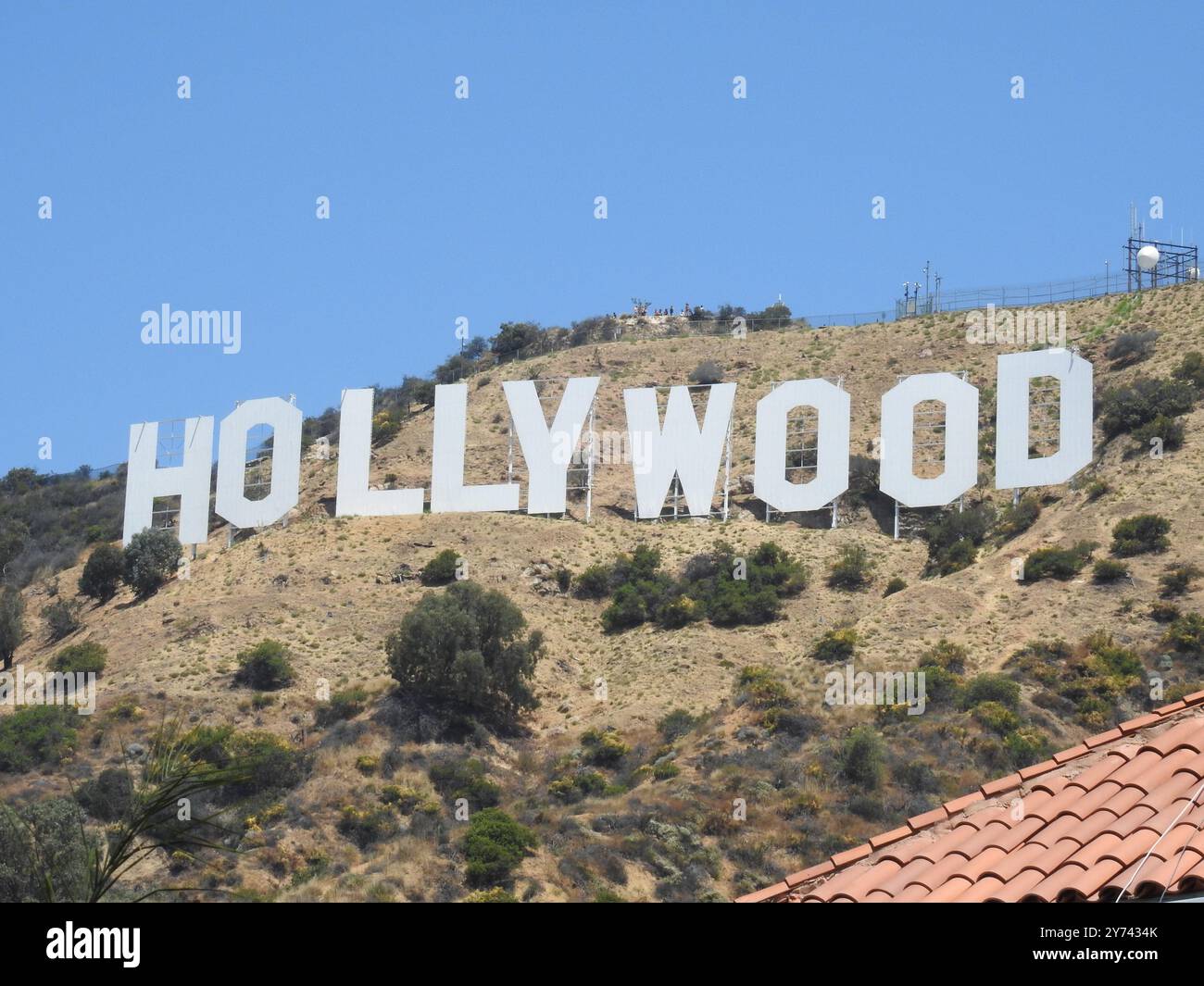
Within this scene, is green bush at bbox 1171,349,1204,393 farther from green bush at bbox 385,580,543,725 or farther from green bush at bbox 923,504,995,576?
green bush at bbox 385,580,543,725

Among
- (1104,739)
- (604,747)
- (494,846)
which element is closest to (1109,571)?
(604,747)

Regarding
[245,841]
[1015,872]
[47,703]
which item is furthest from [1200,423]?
[1015,872]

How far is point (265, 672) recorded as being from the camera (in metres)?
46.9

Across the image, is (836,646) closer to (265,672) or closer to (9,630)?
(265,672)

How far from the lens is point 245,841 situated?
36.2 metres

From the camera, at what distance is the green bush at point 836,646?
146ft

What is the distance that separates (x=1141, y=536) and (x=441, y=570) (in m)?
21.6

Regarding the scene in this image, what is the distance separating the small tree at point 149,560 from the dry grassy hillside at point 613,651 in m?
0.78

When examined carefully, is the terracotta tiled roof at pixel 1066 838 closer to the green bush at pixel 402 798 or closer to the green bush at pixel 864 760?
the green bush at pixel 864 760

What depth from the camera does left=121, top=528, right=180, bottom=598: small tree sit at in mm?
55312

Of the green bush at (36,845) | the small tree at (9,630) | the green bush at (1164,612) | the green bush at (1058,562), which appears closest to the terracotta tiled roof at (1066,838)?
the green bush at (36,845)

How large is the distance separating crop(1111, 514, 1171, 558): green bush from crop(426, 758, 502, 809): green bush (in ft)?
63.6

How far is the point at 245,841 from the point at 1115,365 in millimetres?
40048
